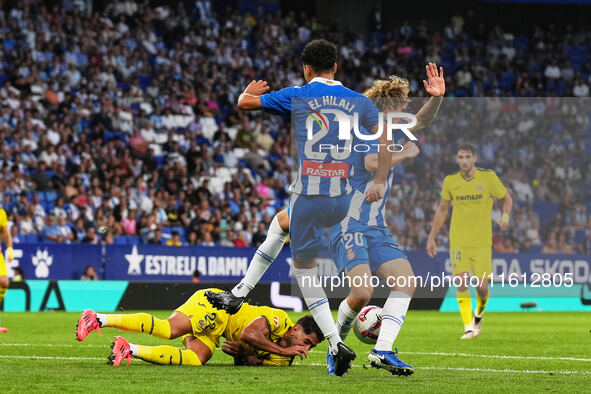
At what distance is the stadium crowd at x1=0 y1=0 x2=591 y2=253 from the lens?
2209 centimetres

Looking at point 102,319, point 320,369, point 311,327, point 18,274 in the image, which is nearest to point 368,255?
point 311,327

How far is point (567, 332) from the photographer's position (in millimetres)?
15273

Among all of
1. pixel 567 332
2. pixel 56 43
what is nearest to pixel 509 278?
pixel 567 332

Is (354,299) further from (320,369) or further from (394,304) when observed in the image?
(320,369)

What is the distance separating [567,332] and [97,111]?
1346 centimetres

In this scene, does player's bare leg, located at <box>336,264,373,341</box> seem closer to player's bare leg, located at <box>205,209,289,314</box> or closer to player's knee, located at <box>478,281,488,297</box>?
player's bare leg, located at <box>205,209,289,314</box>

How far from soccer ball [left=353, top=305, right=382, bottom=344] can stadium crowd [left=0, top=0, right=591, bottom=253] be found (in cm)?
1267

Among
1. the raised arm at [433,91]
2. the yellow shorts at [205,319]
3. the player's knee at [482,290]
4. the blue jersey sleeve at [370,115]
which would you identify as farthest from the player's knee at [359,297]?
the player's knee at [482,290]

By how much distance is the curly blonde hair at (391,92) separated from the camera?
9.02 m

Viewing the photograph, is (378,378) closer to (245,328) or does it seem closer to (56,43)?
(245,328)

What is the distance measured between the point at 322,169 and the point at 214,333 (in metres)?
1.78

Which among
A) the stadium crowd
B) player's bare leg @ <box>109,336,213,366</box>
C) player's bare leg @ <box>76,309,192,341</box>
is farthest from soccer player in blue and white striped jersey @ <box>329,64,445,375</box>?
the stadium crowd

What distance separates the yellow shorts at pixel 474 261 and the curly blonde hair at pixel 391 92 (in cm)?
574

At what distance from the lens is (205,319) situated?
28.4 ft
